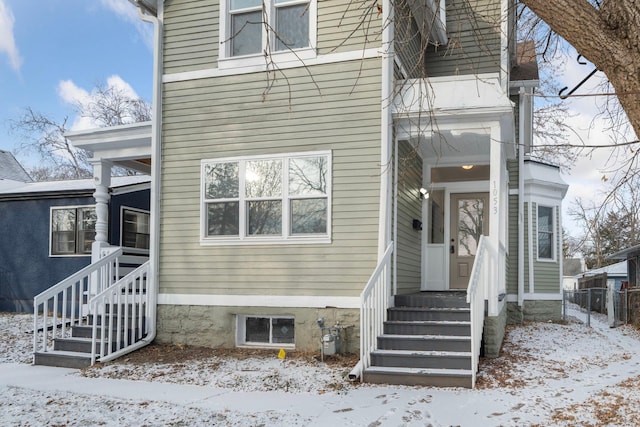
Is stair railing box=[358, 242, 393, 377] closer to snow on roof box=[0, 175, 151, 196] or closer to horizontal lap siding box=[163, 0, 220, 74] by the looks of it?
horizontal lap siding box=[163, 0, 220, 74]

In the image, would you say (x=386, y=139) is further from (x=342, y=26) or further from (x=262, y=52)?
(x=262, y=52)

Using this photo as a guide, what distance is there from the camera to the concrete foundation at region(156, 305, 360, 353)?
764cm

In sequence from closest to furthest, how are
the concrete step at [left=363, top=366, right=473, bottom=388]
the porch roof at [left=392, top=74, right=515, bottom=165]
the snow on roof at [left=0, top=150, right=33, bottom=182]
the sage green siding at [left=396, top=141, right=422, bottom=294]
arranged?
the concrete step at [left=363, top=366, right=473, bottom=388]
the porch roof at [left=392, top=74, right=515, bottom=165]
the sage green siding at [left=396, top=141, right=422, bottom=294]
the snow on roof at [left=0, top=150, right=33, bottom=182]

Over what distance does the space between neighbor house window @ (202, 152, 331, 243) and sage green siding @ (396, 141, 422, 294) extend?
47.5 inches

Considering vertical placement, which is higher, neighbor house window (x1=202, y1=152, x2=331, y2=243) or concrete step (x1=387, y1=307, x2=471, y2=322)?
neighbor house window (x1=202, y1=152, x2=331, y2=243)

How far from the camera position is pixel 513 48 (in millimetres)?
10953

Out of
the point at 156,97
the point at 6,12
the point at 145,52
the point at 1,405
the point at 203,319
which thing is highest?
the point at 6,12

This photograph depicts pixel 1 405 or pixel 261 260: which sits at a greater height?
pixel 261 260

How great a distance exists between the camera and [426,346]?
669 centimetres

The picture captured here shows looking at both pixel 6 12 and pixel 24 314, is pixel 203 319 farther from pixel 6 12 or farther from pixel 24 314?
pixel 6 12

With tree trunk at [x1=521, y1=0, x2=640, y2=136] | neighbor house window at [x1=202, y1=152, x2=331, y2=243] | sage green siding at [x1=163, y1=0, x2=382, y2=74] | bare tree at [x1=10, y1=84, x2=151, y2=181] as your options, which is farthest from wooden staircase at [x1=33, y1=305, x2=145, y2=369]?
bare tree at [x1=10, y1=84, x2=151, y2=181]

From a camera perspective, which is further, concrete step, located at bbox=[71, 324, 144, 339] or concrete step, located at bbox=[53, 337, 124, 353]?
concrete step, located at bbox=[71, 324, 144, 339]

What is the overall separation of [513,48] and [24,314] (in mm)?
12028

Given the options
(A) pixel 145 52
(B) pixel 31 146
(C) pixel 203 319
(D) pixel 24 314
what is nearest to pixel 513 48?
(C) pixel 203 319
